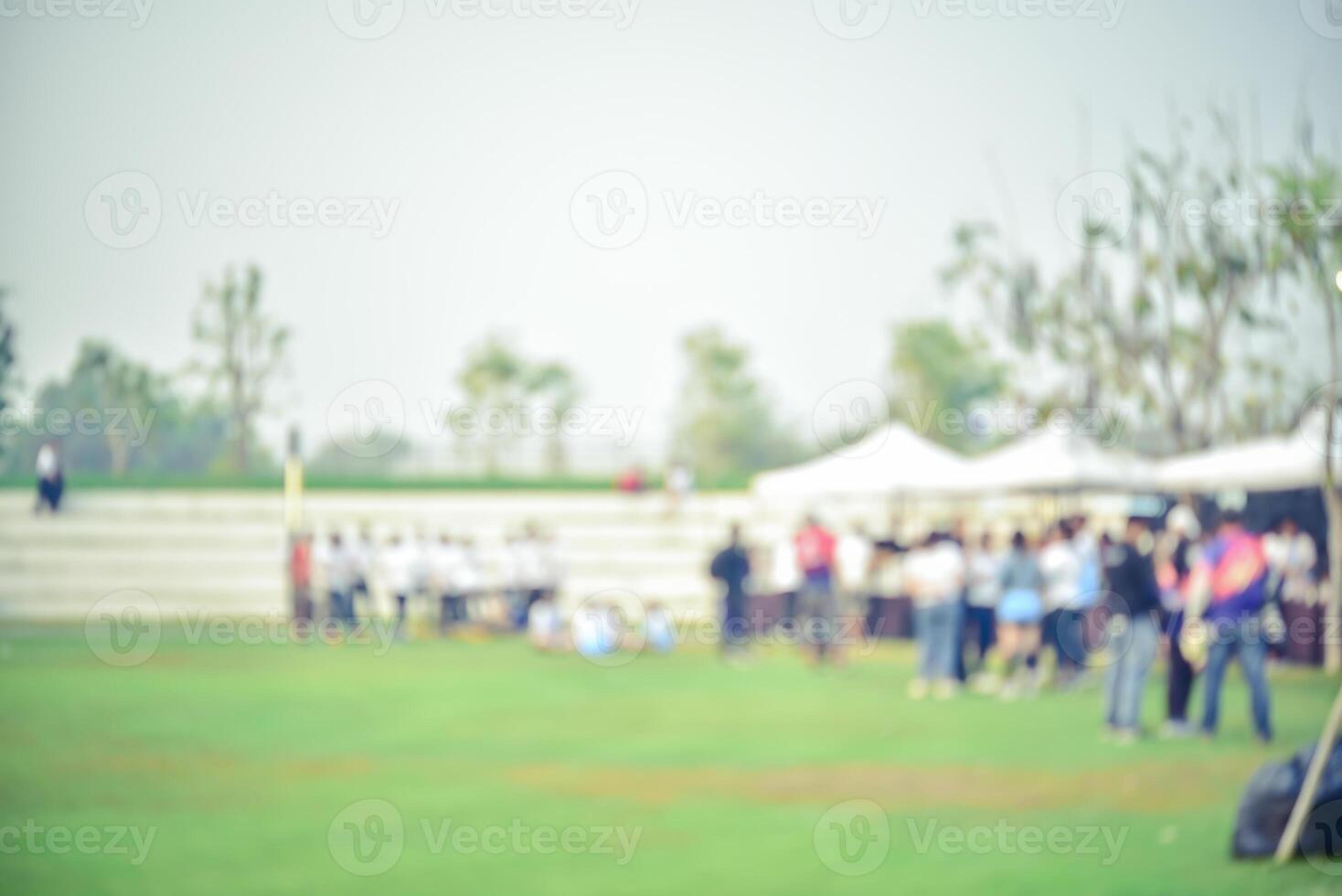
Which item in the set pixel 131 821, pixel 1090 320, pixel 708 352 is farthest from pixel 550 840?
pixel 708 352

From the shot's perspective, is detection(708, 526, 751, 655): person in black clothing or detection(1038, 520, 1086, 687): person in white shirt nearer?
detection(1038, 520, 1086, 687): person in white shirt

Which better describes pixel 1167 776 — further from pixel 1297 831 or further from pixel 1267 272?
pixel 1267 272

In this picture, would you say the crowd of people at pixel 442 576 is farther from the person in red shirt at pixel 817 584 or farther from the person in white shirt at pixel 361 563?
the person in red shirt at pixel 817 584

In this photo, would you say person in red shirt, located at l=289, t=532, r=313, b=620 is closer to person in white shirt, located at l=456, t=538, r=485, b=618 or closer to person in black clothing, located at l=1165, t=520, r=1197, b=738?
person in white shirt, located at l=456, t=538, r=485, b=618

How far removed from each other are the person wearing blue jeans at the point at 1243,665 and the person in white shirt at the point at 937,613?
3.92 meters

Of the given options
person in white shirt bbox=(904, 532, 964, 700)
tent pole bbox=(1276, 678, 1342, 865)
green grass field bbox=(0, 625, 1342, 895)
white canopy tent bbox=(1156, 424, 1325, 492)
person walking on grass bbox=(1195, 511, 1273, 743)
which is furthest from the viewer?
white canopy tent bbox=(1156, 424, 1325, 492)

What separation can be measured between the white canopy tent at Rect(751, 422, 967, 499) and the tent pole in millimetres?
16114

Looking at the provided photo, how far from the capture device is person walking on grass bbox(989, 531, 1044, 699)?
1784cm

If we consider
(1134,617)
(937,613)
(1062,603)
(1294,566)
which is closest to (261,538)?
(937,613)

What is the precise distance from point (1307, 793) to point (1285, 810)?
322 mm

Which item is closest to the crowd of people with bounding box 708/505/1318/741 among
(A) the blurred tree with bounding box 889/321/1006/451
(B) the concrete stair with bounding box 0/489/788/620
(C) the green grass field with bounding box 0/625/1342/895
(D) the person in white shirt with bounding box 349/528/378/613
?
(C) the green grass field with bounding box 0/625/1342/895

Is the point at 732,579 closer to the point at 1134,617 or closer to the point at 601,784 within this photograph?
the point at 1134,617

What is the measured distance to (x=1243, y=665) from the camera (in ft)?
46.1

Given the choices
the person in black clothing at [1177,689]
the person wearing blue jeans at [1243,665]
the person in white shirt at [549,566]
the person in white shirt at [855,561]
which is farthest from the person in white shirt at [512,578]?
the person wearing blue jeans at [1243,665]
